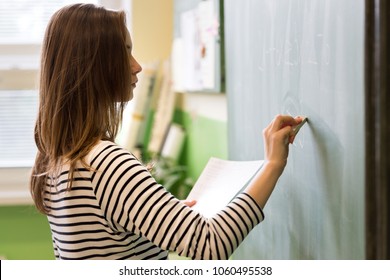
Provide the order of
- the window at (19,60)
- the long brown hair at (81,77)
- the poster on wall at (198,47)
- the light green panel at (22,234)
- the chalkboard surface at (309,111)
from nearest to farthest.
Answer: the chalkboard surface at (309,111) < the long brown hair at (81,77) < the poster on wall at (198,47) < the light green panel at (22,234) < the window at (19,60)

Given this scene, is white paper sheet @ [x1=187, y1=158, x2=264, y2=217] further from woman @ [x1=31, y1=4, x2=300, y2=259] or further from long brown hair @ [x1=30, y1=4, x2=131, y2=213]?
long brown hair @ [x1=30, y1=4, x2=131, y2=213]

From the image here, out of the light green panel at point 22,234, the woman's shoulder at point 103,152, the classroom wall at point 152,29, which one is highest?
the classroom wall at point 152,29

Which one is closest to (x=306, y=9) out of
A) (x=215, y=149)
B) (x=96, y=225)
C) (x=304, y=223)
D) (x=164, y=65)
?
(x=304, y=223)

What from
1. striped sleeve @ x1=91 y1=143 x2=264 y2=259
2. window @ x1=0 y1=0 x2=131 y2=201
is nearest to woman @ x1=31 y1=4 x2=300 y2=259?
striped sleeve @ x1=91 y1=143 x2=264 y2=259

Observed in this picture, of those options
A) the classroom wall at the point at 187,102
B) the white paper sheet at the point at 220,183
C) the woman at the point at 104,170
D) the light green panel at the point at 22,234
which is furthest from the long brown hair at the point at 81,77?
the light green panel at the point at 22,234

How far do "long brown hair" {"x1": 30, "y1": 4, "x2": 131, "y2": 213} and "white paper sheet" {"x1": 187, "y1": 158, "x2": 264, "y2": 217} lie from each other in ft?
0.82

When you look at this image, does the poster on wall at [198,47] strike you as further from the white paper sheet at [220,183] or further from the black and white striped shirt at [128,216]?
the black and white striped shirt at [128,216]

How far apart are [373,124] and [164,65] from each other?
2683mm

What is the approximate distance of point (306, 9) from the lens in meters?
1.25

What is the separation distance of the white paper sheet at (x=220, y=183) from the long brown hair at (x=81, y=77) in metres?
0.25

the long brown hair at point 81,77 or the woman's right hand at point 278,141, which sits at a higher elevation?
the long brown hair at point 81,77

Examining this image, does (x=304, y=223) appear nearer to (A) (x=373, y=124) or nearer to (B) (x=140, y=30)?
(A) (x=373, y=124)

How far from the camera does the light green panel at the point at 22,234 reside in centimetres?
329

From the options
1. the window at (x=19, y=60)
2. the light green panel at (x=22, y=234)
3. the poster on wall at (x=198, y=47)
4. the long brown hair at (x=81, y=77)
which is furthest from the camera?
the window at (x=19, y=60)
